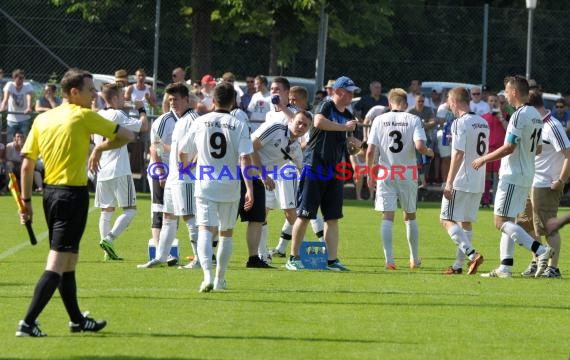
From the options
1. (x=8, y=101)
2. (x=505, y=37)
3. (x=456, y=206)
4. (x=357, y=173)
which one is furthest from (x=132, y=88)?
(x=456, y=206)

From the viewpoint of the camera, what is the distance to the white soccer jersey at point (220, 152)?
38.0 ft

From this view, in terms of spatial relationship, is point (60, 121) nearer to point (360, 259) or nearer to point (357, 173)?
point (360, 259)

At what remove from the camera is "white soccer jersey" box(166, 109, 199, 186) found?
13211mm

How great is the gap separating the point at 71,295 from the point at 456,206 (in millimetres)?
5807

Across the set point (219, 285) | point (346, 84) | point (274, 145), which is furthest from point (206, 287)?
point (346, 84)

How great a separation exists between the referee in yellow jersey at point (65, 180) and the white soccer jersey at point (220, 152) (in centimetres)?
223

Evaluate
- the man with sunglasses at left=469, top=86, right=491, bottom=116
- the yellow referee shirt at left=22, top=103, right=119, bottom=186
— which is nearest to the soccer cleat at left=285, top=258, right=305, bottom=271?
the yellow referee shirt at left=22, top=103, right=119, bottom=186

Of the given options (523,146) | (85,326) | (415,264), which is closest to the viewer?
(85,326)

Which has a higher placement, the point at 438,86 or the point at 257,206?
the point at 438,86

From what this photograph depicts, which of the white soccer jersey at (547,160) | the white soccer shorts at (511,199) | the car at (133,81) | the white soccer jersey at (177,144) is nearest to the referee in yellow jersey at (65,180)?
the white soccer jersey at (177,144)

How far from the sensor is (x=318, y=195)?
13984 millimetres

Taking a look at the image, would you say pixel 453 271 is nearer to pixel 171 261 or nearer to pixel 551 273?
pixel 551 273

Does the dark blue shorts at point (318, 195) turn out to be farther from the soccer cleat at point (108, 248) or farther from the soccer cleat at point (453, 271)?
the soccer cleat at point (108, 248)

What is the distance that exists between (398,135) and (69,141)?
584cm
